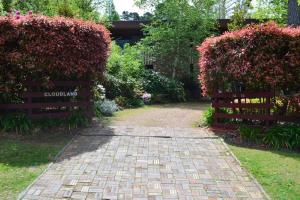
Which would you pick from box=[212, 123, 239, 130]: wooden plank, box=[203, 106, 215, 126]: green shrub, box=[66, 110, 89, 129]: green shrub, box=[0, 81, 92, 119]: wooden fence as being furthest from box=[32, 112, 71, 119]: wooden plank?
box=[212, 123, 239, 130]: wooden plank

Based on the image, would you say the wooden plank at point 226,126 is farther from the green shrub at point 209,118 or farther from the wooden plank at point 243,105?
the wooden plank at point 243,105

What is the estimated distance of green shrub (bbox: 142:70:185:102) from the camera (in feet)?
58.0

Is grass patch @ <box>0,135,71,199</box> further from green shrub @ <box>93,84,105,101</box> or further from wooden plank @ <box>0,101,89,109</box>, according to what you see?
green shrub @ <box>93,84,105,101</box>

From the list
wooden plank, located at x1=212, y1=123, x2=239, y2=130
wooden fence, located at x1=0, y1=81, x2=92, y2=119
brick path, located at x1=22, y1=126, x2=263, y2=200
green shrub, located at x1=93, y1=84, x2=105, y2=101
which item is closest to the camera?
brick path, located at x1=22, y1=126, x2=263, y2=200

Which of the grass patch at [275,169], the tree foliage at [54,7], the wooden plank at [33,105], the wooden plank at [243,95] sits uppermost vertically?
the tree foliage at [54,7]

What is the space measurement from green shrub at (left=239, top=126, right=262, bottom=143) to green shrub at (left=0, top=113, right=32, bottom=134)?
4886mm

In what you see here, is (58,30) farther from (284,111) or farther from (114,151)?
(284,111)

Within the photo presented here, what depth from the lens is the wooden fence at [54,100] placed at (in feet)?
32.8

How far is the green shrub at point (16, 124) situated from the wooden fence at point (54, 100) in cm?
31

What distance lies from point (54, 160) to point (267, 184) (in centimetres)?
358

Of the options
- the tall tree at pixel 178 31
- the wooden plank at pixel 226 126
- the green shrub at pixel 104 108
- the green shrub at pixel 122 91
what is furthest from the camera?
the tall tree at pixel 178 31

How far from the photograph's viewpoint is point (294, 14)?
13406 millimetres

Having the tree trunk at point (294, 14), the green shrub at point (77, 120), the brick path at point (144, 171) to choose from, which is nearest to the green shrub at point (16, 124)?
the green shrub at point (77, 120)

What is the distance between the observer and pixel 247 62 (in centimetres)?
948
